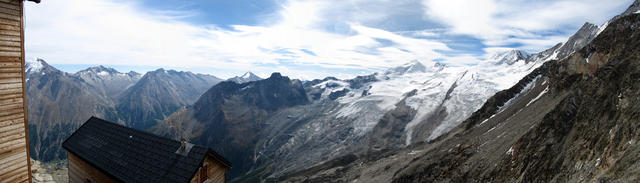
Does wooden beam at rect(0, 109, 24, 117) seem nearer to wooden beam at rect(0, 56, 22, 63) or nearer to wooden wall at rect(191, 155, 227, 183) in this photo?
wooden beam at rect(0, 56, 22, 63)

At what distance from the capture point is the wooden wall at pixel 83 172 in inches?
784

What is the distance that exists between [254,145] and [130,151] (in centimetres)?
16193

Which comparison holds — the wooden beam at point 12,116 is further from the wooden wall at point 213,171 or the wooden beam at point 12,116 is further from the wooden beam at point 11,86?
the wooden wall at point 213,171

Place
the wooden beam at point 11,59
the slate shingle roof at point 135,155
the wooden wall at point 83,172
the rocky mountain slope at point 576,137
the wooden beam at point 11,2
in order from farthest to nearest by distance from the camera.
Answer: the wooden wall at point 83,172
the slate shingle roof at point 135,155
the rocky mountain slope at point 576,137
the wooden beam at point 11,59
the wooden beam at point 11,2

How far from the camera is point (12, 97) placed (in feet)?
38.2

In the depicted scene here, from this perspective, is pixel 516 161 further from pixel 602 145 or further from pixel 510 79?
pixel 510 79

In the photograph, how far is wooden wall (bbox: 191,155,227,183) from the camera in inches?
688

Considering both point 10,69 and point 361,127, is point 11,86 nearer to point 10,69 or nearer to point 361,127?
point 10,69

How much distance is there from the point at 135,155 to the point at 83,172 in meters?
6.62

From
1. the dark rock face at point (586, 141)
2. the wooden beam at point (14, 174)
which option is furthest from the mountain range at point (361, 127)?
the wooden beam at point (14, 174)

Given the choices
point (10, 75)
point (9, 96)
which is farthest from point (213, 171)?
point (10, 75)

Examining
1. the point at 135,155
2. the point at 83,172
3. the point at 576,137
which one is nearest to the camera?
the point at 135,155

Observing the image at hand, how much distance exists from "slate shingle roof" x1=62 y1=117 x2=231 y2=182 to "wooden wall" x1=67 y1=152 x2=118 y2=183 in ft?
2.35

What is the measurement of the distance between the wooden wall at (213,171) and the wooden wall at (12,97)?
7.32 m
